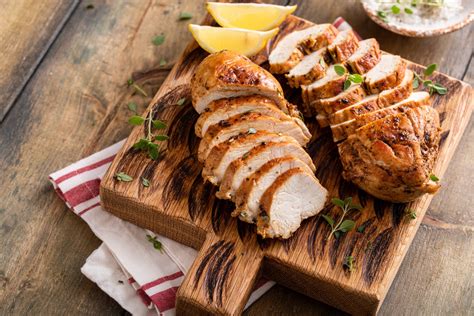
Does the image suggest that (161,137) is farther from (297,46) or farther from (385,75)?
(385,75)

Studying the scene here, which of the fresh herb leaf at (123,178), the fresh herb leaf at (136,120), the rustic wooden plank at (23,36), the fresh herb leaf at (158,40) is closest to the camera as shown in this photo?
the fresh herb leaf at (123,178)

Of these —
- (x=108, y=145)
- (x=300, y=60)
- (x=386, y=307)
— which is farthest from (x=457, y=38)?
(x=108, y=145)

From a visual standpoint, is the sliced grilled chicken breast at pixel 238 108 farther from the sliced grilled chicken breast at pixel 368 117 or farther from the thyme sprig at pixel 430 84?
the thyme sprig at pixel 430 84

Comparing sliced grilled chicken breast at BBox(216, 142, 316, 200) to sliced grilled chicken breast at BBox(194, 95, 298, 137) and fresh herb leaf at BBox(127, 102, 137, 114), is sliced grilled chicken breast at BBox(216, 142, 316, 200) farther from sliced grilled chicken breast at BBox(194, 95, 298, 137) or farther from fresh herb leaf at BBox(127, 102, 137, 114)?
fresh herb leaf at BBox(127, 102, 137, 114)

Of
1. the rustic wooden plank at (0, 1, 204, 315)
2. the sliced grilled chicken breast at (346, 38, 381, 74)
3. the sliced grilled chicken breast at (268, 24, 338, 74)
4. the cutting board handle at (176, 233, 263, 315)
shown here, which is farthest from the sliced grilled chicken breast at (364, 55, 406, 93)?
the rustic wooden plank at (0, 1, 204, 315)

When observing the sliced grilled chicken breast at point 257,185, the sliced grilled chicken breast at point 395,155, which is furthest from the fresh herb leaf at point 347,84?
the sliced grilled chicken breast at point 257,185

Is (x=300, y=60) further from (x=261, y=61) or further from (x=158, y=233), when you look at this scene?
(x=158, y=233)

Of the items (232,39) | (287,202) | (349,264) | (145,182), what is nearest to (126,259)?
(145,182)
